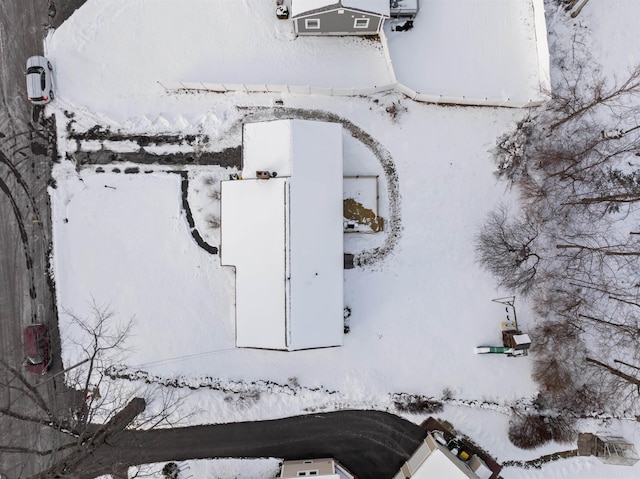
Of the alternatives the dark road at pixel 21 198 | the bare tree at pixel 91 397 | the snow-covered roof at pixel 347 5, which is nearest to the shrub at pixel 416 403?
the bare tree at pixel 91 397

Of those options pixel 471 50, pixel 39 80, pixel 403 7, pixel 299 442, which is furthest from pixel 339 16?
pixel 299 442

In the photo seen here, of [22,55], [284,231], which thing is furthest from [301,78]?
[22,55]

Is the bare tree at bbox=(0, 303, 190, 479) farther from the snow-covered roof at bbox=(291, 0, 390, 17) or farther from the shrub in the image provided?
the snow-covered roof at bbox=(291, 0, 390, 17)

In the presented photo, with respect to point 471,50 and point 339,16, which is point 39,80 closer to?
point 339,16

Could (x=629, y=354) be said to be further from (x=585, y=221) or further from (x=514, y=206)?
(x=514, y=206)

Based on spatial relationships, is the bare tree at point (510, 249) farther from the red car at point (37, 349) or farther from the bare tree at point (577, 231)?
the red car at point (37, 349)

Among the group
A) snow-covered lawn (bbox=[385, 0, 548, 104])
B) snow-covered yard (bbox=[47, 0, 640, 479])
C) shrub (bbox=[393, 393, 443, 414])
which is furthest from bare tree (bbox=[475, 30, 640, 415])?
shrub (bbox=[393, 393, 443, 414])
